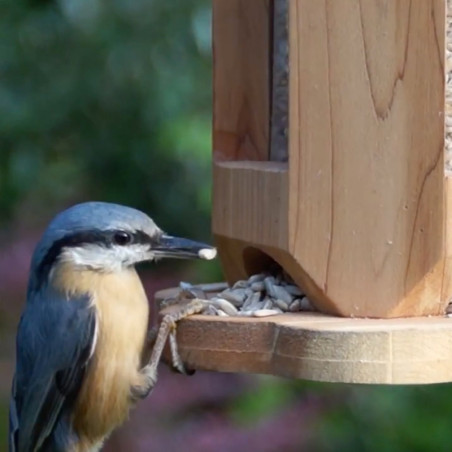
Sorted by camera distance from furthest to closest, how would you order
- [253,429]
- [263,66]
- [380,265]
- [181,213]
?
[181,213] < [253,429] < [263,66] < [380,265]

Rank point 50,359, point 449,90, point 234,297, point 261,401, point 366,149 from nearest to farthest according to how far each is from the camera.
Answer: point 366,149, point 449,90, point 234,297, point 50,359, point 261,401

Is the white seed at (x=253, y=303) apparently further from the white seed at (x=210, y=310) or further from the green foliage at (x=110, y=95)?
the green foliage at (x=110, y=95)

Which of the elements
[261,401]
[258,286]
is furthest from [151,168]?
[258,286]

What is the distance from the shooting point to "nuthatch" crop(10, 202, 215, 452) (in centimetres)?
420

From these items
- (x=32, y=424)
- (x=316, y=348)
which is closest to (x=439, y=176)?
(x=316, y=348)

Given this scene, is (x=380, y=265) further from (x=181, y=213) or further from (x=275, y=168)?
(x=181, y=213)

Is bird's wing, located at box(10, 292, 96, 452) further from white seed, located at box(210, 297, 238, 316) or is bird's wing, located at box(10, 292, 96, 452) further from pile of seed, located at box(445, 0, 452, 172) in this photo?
pile of seed, located at box(445, 0, 452, 172)

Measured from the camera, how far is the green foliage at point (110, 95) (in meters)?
5.46

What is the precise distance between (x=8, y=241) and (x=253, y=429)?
4.21ft

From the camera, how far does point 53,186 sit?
5.69 meters

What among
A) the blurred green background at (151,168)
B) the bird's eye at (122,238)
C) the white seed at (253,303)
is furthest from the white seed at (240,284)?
the blurred green background at (151,168)

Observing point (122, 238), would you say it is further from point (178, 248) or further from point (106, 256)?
point (178, 248)

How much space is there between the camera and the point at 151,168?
559 cm

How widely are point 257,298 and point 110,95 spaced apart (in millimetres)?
1786
